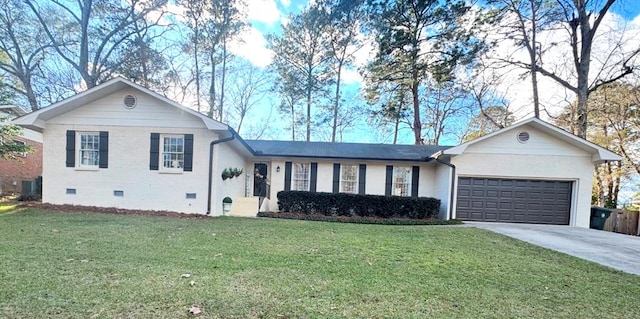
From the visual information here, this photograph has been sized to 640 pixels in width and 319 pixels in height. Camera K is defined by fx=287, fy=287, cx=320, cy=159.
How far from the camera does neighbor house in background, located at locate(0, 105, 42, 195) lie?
15008mm

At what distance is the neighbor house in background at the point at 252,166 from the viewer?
1034cm

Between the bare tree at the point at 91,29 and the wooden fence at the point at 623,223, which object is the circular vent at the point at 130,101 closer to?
the bare tree at the point at 91,29

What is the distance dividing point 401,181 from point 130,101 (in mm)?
11606

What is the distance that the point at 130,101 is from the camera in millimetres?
10352

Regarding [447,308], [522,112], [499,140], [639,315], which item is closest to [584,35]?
[522,112]

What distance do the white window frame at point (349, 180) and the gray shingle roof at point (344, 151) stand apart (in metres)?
0.59

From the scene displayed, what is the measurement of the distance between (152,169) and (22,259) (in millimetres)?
6498

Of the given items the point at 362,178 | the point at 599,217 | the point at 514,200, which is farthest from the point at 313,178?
the point at 599,217

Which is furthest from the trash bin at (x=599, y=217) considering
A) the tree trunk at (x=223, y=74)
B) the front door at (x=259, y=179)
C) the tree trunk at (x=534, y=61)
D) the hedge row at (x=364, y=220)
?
the tree trunk at (x=223, y=74)

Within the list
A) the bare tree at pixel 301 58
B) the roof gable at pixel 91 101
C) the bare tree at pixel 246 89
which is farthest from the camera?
the bare tree at pixel 246 89

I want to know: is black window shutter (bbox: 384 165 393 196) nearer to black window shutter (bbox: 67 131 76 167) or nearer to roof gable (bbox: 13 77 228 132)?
roof gable (bbox: 13 77 228 132)

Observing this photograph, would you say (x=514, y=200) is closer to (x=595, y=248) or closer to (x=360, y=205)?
(x=595, y=248)

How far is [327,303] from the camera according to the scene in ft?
10.1

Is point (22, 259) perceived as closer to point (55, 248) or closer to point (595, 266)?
point (55, 248)
